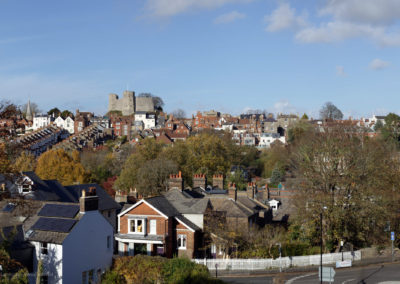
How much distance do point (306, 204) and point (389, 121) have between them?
222 ft

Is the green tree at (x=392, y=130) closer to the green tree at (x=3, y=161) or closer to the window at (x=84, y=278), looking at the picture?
the window at (x=84, y=278)

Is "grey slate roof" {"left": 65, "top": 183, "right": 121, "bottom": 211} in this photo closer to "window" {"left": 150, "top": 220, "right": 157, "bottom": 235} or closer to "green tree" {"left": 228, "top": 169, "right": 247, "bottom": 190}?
"window" {"left": 150, "top": 220, "right": 157, "bottom": 235}

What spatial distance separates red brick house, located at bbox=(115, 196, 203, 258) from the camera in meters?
37.3

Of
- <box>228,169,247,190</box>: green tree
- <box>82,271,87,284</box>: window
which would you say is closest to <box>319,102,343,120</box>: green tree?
<box>228,169,247,190</box>: green tree

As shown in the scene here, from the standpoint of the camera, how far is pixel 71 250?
28906mm

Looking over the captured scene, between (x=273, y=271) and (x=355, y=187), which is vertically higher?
(x=355, y=187)

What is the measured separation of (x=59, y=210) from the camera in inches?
1241

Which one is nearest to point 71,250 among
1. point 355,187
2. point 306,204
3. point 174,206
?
point 174,206

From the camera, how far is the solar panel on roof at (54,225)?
95.3 feet

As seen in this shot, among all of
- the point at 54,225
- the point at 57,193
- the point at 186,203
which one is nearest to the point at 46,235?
the point at 54,225

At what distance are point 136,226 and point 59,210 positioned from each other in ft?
28.0

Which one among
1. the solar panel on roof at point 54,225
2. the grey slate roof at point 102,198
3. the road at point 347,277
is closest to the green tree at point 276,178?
the grey slate roof at point 102,198

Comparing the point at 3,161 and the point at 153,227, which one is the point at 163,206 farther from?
the point at 3,161

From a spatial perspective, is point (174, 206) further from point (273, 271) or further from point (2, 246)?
point (2, 246)
